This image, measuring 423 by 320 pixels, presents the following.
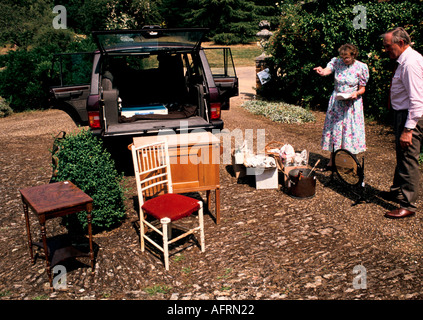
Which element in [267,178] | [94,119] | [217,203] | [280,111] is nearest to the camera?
[217,203]

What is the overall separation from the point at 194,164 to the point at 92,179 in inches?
45.1

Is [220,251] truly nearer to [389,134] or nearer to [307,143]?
[307,143]

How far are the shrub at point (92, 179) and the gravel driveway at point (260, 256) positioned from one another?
0.26 meters

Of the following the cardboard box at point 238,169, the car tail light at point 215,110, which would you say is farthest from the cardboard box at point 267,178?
the car tail light at point 215,110

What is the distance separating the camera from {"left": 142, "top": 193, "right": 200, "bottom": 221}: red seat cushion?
364cm

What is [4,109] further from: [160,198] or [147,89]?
[160,198]

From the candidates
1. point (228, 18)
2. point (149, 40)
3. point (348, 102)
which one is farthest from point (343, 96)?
point (228, 18)

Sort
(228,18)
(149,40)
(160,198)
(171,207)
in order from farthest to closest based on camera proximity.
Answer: (228,18) → (149,40) → (160,198) → (171,207)

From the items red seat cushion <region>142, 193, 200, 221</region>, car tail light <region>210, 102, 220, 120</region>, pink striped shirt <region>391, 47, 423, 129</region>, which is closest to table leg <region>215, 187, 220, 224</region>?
red seat cushion <region>142, 193, 200, 221</region>

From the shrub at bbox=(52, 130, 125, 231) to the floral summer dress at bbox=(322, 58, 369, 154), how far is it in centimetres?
328

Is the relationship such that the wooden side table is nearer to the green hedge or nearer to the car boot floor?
the car boot floor

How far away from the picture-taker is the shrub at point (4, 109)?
1160 centimetres

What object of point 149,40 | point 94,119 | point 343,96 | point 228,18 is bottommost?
point 94,119

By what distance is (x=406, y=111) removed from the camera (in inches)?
177
